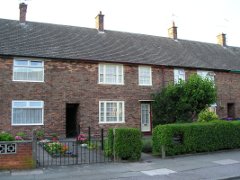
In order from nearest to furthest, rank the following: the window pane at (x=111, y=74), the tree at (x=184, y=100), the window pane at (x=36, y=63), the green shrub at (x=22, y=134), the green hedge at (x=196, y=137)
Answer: the green hedge at (x=196, y=137)
the green shrub at (x=22, y=134)
the window pane at (x=36, y=63)
the tree at (x=184, y=100)
the window pane at (x=111, y=74)

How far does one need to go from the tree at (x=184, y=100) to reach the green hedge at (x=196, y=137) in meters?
4.86

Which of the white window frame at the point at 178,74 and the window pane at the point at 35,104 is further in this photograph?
the white window frame at the point at 178,74

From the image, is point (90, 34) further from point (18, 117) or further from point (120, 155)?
point (120, 155)

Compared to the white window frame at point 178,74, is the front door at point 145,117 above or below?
below

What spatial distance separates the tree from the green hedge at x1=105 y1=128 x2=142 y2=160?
854 centimetres

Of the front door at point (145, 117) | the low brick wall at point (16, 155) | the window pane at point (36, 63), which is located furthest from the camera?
the front door at point (145, 117)

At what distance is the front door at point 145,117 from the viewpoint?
2175 cm

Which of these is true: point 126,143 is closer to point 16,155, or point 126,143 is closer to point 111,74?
point 16,155

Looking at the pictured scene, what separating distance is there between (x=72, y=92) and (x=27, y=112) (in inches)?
123

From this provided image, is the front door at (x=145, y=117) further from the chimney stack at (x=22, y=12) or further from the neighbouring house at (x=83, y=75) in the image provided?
the chimney stack at (x=22, y=12)

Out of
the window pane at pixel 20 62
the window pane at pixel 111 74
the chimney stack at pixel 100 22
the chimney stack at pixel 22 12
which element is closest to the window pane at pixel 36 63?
the window pane at pixel 20 62

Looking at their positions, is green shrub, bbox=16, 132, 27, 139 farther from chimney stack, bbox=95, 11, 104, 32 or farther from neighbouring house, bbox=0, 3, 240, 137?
chimney stack, bbox=95, 11, 104, 32

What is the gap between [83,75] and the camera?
19.7 meters

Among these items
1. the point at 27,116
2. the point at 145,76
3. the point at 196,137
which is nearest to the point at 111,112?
the point at 145,76
